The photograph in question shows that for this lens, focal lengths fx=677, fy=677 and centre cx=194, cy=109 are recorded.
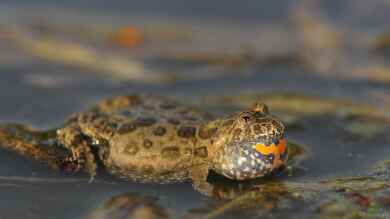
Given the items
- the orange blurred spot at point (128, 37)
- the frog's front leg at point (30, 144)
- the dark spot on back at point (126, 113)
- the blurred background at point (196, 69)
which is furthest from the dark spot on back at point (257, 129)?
the orange blurred spot at point (128, 37)

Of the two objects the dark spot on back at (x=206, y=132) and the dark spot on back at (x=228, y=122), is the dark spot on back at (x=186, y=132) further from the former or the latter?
the dark spot on back at (x=228, y=122)

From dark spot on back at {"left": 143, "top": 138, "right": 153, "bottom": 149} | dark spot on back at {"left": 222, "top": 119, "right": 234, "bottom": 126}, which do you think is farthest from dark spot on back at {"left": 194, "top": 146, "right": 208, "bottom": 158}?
dark spot on back at {"left": 143, "top": 138, "right": 153, "bottom": 149}

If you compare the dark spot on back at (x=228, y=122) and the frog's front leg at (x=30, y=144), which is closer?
the dark spot on back at (x=228, y=122)

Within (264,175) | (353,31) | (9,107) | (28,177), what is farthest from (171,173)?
(353,31)

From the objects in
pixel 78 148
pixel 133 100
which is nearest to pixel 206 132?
pixel 133 100

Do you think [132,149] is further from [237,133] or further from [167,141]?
[237,133]

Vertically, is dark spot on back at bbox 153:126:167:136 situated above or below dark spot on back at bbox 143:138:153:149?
above

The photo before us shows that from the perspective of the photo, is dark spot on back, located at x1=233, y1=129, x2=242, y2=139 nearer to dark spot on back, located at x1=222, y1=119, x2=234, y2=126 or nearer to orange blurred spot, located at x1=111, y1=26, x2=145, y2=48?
dark spot on back, located at x1=222, y1=119, x2=234, y2=126
